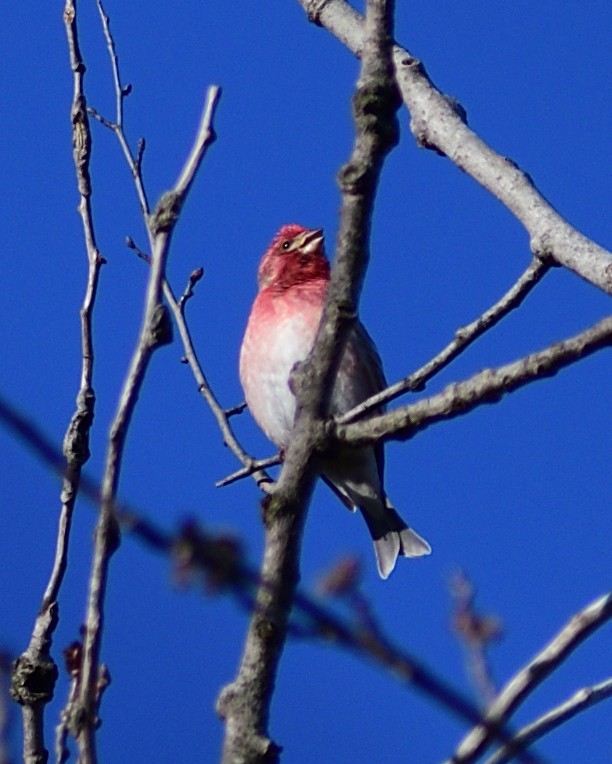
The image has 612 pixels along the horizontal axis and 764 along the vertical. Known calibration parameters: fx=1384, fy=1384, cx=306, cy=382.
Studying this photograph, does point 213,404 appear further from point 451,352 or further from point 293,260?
point 293,260

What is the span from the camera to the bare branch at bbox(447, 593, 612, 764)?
2033mm

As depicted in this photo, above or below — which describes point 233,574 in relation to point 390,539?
below

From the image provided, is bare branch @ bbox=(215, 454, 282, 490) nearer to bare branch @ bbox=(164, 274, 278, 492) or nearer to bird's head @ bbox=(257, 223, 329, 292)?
bare branch @ bbox=(164, 274, 278, 492)

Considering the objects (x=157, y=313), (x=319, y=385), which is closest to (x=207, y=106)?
(x=157, y=313)

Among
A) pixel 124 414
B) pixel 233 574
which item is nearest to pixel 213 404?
pixel 124 414

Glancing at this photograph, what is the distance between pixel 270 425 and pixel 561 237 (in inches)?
155

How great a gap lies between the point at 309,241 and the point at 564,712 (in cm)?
653

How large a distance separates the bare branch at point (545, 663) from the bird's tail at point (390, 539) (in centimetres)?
541

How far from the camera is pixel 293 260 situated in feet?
27.7

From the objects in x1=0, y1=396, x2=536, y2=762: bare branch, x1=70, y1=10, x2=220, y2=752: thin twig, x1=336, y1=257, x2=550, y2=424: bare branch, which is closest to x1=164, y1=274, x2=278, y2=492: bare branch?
x1=336, y1=257, x2=550, y2=424: bare branch

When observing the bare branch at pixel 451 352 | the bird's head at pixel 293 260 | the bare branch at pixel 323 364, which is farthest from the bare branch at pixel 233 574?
the bird's head at pixel 293 260

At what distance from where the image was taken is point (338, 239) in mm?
3002

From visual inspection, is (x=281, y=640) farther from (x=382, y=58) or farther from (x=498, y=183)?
(x=498, y=183)

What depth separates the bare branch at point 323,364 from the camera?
2688 millimetres
